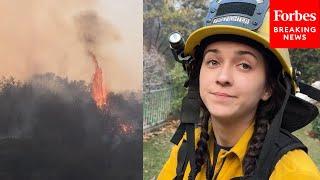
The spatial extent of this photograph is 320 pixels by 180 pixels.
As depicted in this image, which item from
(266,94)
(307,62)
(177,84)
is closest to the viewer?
(266,94)

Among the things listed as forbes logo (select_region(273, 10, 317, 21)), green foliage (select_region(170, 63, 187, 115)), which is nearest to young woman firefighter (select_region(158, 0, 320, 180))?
forbes logo (select_region(273, 10, 317, 21))

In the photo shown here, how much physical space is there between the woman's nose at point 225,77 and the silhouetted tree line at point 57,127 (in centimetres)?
120

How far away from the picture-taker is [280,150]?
846 mm

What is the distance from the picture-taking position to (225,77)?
0.88 meters

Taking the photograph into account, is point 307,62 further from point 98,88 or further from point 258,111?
point 258,111

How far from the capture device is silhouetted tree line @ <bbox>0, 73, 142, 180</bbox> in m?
2.07

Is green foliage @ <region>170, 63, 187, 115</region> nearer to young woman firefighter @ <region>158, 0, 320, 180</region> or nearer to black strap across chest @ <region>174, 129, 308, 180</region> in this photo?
A: young woman firefighter @ <region>158, 0, 320, 180</region>

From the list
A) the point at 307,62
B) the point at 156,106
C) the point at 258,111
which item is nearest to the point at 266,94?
the point at 258,111

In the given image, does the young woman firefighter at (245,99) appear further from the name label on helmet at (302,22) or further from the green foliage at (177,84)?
the green foliage at (177,84)

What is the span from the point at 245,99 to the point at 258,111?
0.07 meters

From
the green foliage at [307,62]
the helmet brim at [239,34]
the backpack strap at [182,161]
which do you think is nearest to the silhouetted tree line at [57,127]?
the green foliage at [307,62]

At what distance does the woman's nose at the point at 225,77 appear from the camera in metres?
0.89

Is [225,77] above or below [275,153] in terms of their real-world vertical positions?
above

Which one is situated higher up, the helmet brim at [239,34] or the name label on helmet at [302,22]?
the name label on helmet at [302,22]
